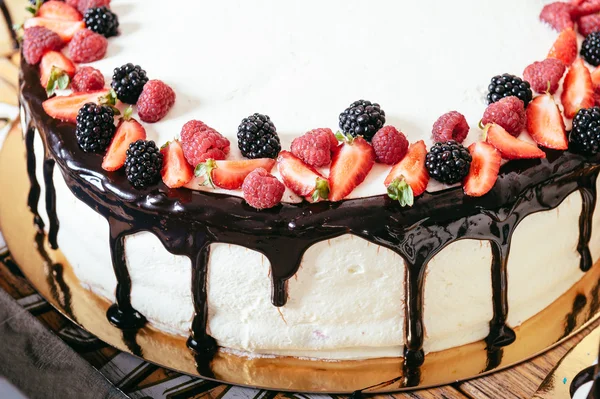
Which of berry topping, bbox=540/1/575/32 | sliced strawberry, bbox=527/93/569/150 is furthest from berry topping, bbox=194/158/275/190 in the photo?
berry topping, bbox=540/1/575/32

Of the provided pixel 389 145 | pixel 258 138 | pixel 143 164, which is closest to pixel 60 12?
pixel 143 164

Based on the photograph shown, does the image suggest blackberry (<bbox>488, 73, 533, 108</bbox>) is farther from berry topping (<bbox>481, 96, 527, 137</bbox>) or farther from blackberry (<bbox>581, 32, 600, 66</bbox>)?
blackberry (<bbox>581, 32, 600, 66</bbox>)

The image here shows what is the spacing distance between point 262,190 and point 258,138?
0.64 feet

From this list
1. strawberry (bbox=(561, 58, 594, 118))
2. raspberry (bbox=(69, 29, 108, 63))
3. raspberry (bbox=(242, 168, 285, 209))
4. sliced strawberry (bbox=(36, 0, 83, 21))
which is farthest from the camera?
sliced strawberry (bbox=(36, 0, 83, 21))

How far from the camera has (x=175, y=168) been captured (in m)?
2.16

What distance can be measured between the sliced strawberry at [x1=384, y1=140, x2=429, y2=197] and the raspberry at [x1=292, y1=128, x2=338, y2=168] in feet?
0.58

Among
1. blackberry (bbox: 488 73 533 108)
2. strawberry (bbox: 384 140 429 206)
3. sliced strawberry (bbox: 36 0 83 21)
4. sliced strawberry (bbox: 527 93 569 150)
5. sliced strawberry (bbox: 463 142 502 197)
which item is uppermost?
blackberry (bbox: 488 73 533 108)

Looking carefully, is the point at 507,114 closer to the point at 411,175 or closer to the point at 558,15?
the point at 411,175

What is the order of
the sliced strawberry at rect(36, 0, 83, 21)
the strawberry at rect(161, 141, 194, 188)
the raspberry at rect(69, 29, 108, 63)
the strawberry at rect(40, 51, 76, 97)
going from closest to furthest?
the strawberry at rect(161, 141, 194, 188)
the strawberry at rect(40, 51, 76, 97)
the raspberry at rect(69, 29, 108, 63)
the sliced strawberry at rect(36, 0, 83, 21)

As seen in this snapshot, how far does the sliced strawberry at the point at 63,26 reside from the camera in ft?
8.85

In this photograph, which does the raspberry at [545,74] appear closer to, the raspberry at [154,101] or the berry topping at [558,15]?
the berry topping at [558,15]

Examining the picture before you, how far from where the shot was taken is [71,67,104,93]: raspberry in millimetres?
2459

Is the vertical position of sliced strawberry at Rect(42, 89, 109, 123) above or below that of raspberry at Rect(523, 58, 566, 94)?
below

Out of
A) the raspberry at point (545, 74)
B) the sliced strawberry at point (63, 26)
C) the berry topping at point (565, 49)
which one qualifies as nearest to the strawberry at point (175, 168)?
the sliced strawberry at point (63, 26)
